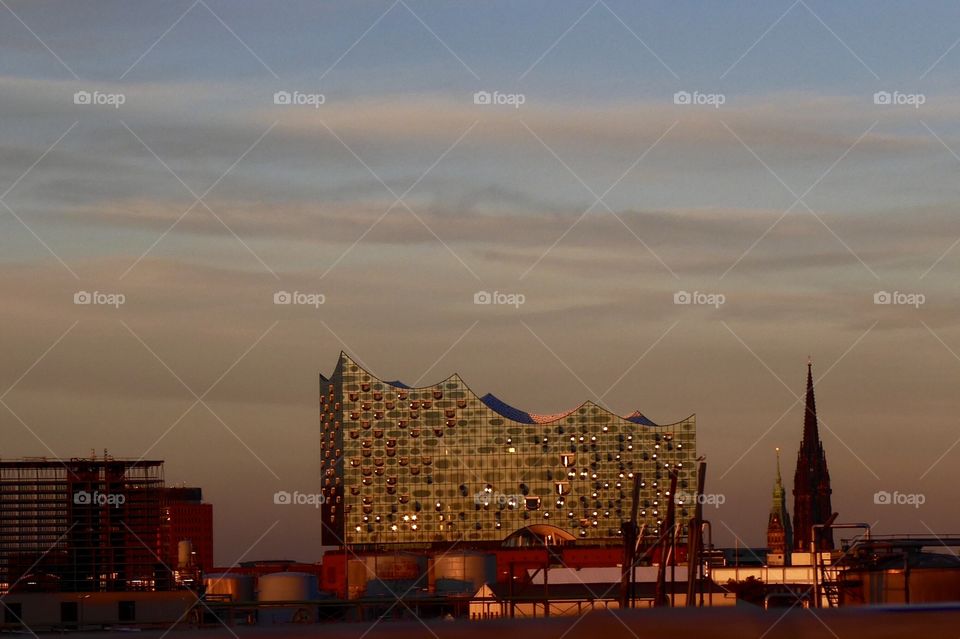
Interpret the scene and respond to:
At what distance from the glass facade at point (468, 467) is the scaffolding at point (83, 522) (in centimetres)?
3419

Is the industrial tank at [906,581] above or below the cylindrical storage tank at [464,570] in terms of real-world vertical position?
above

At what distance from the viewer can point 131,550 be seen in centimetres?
8688

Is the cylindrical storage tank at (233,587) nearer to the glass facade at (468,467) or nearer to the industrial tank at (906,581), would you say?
the industrial tank at (906,581)

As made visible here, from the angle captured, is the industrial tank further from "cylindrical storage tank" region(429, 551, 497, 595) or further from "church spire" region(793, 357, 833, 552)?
"church spire" region(793, 357, 833, 552)

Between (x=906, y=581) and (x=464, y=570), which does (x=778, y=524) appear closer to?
(x=464, y=570)

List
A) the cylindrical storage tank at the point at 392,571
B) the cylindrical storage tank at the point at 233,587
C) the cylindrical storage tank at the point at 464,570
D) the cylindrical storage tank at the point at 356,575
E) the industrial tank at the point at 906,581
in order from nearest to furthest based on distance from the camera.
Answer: the industrial tank at the point at 906,581
the cylindrical storage tank at the point at 233,587
the cylindrical storage tank at the point at 464,570
the cylindrical storage tank at the point at 392,571
the cylindrical storage tank at the point at 356,575

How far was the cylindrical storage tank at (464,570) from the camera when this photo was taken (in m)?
78.6

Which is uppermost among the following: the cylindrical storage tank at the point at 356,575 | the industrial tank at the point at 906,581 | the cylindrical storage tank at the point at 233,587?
the industrial tank at the point at 906,581

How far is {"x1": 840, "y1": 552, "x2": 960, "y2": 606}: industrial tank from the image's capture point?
16.7m

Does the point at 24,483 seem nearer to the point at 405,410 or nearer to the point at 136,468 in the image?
the point at 136,468

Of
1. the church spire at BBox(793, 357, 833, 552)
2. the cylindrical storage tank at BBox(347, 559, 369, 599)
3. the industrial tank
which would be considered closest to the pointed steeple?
the church spire at BBox(793, 357, 833, 552)

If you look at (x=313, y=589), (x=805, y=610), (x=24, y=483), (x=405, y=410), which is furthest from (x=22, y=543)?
(x=805, y=610)

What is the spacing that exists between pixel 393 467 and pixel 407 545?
6544 mm

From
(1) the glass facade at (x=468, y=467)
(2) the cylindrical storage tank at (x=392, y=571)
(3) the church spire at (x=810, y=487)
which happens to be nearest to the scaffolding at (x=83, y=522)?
(2) the cylindrical storage tank at (x=392, y=571)
